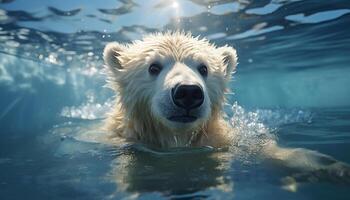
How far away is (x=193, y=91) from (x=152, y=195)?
1449 millimetres

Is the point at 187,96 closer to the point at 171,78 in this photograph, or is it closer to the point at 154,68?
the point at 171,78

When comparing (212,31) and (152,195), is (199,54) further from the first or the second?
(212,31)

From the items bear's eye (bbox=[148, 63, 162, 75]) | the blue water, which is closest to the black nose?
the blue water

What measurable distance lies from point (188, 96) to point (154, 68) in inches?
49.0

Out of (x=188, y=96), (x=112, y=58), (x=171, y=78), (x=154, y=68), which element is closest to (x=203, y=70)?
(x=154, y=68)

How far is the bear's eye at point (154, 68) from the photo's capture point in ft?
18.8

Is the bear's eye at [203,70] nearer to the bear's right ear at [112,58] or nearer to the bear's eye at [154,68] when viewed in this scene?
the bear's eye at [154,68]

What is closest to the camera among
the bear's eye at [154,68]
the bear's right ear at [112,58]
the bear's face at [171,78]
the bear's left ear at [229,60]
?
the bear's face at [171,78]

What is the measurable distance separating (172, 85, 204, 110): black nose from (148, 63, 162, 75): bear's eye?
1.07 metres

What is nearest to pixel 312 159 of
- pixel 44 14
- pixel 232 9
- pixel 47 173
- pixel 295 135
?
pixel 47 173

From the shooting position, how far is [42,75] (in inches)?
1094

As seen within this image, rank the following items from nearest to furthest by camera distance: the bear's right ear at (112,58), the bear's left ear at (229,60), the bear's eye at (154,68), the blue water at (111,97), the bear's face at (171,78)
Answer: the blue water at (111,97) → the bear's face at (171,78) → the bear's eye at (154,68) → the bear's right ear at (112,58) → the bear's left ear at (229,60)

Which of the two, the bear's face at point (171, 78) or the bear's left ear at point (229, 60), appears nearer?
the bear's face at point (171, 78)

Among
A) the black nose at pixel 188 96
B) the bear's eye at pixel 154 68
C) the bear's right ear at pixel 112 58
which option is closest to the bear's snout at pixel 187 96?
the black nose at pixel 188 96
